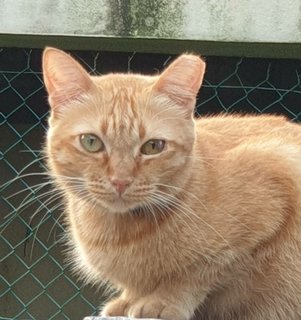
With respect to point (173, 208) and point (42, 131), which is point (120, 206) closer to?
point (173, 208)

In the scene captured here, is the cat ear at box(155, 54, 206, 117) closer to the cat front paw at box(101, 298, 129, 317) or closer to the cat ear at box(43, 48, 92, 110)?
the cat ear at box(43, 48, 92, 110)

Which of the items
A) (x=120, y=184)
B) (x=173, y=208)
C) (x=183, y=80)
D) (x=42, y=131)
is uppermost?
(x=183, y=80)

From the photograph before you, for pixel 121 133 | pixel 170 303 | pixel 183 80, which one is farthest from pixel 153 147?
pixel 170 303

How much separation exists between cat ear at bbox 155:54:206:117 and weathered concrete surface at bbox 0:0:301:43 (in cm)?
101

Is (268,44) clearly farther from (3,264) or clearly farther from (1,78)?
(3,264)

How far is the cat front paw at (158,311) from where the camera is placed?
2137mm

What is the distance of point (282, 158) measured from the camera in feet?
7.73

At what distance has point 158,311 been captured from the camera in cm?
214

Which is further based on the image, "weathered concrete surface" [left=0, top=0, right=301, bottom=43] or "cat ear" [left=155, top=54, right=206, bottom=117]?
"weathered concrete surface" [left=0, top=0, right=301, bottom=43]

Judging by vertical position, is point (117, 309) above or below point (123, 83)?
below

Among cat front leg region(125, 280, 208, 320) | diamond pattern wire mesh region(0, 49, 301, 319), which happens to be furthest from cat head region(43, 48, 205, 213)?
diamond pattern wire mesh region(0, 49, 301, 319)

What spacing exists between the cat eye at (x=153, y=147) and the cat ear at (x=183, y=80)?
13 centimetres

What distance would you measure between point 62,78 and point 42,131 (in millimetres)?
1968

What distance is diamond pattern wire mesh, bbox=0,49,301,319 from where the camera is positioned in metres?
3.72
